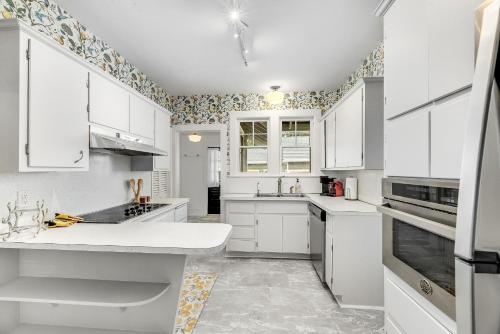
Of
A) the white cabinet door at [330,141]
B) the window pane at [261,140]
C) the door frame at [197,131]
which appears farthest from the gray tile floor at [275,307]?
the window pane at [261,140]

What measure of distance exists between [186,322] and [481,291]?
2285 mm

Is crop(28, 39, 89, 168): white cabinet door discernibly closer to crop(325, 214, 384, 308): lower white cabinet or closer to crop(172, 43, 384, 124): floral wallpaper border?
crop(325, 214, 384, 308): lower white cabinet

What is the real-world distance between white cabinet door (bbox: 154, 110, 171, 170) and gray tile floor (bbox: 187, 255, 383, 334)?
1.49m

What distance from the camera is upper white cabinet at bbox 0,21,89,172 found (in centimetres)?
149

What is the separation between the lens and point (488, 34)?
1.47 feet

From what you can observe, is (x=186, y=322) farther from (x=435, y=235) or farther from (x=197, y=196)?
(x=197, y=196)

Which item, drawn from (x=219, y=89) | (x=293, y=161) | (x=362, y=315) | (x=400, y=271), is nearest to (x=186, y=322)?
(x=362, y=315)

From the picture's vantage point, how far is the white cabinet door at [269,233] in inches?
148

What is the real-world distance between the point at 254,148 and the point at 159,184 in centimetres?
176

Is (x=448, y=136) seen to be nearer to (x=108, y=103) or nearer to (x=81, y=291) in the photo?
(x=81, y=291)

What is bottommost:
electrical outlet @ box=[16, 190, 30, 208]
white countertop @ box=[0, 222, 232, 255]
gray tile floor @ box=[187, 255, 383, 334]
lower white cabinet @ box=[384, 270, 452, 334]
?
gray tile floor @ box=[187, 255, 383, 334]

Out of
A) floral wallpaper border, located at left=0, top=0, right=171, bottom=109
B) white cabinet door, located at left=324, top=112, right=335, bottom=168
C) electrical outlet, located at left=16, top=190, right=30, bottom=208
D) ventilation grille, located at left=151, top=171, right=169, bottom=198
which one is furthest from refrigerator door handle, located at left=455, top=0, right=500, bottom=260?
ventilation grille, located at left=151, top=171, right=169, bottom=198

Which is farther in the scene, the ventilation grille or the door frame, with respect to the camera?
the door frame

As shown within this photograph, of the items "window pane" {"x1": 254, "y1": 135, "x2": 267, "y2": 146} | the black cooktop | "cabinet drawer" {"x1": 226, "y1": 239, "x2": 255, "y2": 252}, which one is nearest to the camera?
the black cooktop
